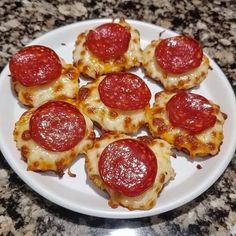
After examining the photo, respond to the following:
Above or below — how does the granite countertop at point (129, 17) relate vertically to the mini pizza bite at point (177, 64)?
below

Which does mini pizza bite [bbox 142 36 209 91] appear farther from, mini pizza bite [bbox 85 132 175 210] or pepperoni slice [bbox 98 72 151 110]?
mini pizza bite [bbox 85 132 175 210]

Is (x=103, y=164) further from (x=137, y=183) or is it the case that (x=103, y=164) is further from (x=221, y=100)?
(x=221, y=100)

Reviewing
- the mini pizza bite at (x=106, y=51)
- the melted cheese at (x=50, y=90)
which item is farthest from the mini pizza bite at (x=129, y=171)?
the mini pizza bite at (x=106, y=51)

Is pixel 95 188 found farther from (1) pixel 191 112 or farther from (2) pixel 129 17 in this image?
(2) pixel 129 17

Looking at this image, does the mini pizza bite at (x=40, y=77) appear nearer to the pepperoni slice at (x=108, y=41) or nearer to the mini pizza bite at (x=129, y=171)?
the pepperoni slice at (x=108, y=41)

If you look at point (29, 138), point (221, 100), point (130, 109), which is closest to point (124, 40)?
point (130, 109)

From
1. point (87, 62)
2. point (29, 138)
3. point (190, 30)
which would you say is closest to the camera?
point (29, 138)
